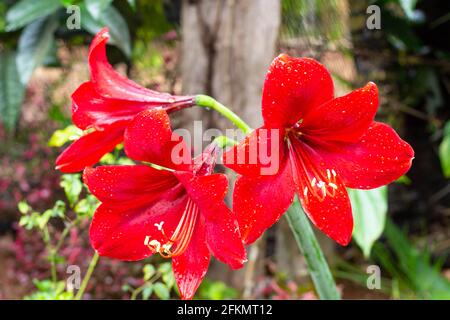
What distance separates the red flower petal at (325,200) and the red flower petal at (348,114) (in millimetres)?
55

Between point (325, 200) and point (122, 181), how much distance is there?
0.88 ft

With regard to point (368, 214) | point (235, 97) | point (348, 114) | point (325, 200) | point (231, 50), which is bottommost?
point (368, 214)

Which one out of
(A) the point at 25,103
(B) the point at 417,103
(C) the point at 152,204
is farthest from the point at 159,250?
(A) the point at 25,103

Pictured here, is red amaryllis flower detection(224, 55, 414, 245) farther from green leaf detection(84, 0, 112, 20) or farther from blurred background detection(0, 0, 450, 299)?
green leaf detection(84, 0, 112, 20)

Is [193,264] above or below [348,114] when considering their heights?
below

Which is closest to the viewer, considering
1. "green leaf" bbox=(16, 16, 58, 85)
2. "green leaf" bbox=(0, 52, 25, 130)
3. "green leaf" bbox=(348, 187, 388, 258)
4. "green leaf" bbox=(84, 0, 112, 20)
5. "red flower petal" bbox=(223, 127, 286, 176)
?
"red flower petal" bbox=(223, 127, 286, 176)

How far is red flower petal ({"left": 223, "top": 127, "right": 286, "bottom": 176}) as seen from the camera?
65 centimetres

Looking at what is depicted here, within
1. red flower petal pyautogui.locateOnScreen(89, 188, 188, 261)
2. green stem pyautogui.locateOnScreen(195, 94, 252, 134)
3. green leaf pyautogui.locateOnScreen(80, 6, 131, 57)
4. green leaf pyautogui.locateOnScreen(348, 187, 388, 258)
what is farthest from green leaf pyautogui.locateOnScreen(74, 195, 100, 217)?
green leaf pyautogui.locateOnScreen(348, 187, 388, 258)

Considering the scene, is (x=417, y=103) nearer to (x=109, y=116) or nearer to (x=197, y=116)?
(x=197, y=116)

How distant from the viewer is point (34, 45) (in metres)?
1.69

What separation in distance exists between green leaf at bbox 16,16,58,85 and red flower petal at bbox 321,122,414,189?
3.81 ft

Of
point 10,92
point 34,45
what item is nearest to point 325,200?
point 34,45

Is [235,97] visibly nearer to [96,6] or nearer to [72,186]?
[96,6]

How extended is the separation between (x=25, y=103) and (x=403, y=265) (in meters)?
1.89
